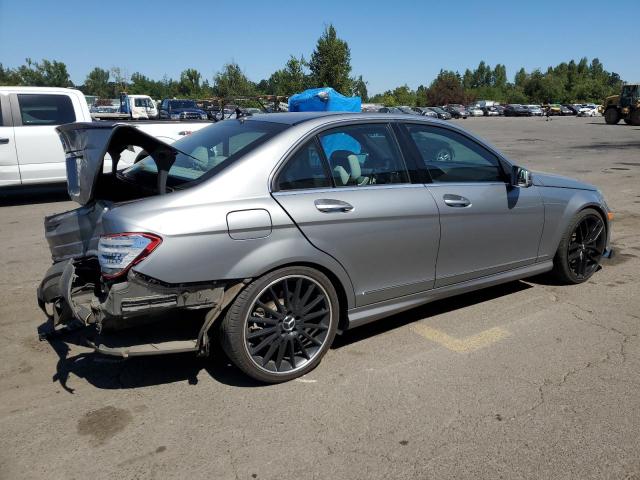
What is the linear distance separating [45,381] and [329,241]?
6.41 feet

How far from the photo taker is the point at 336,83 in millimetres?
37094

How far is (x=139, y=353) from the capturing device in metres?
2.91

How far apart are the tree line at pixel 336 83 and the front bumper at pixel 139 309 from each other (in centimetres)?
3232

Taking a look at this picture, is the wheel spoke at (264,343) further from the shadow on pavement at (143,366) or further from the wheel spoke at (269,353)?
the shadow on pavement at (143,366)

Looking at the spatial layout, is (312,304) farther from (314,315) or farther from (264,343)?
(264,343)

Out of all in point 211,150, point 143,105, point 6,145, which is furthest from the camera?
point 143,105

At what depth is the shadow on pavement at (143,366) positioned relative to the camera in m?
3.32

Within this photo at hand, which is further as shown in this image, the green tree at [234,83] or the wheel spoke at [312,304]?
the green tree at [234,83]

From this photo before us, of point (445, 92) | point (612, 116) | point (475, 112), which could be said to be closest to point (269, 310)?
point (612, 116)

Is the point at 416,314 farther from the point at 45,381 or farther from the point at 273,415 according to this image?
the point at 45,381

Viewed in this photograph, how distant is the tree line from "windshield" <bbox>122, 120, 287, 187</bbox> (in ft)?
103

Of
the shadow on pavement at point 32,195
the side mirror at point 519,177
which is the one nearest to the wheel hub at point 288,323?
the side mirror at point 519,177

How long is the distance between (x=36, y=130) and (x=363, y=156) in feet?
24.1

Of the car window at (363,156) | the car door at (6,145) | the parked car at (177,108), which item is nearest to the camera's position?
the car window at (363,156)
